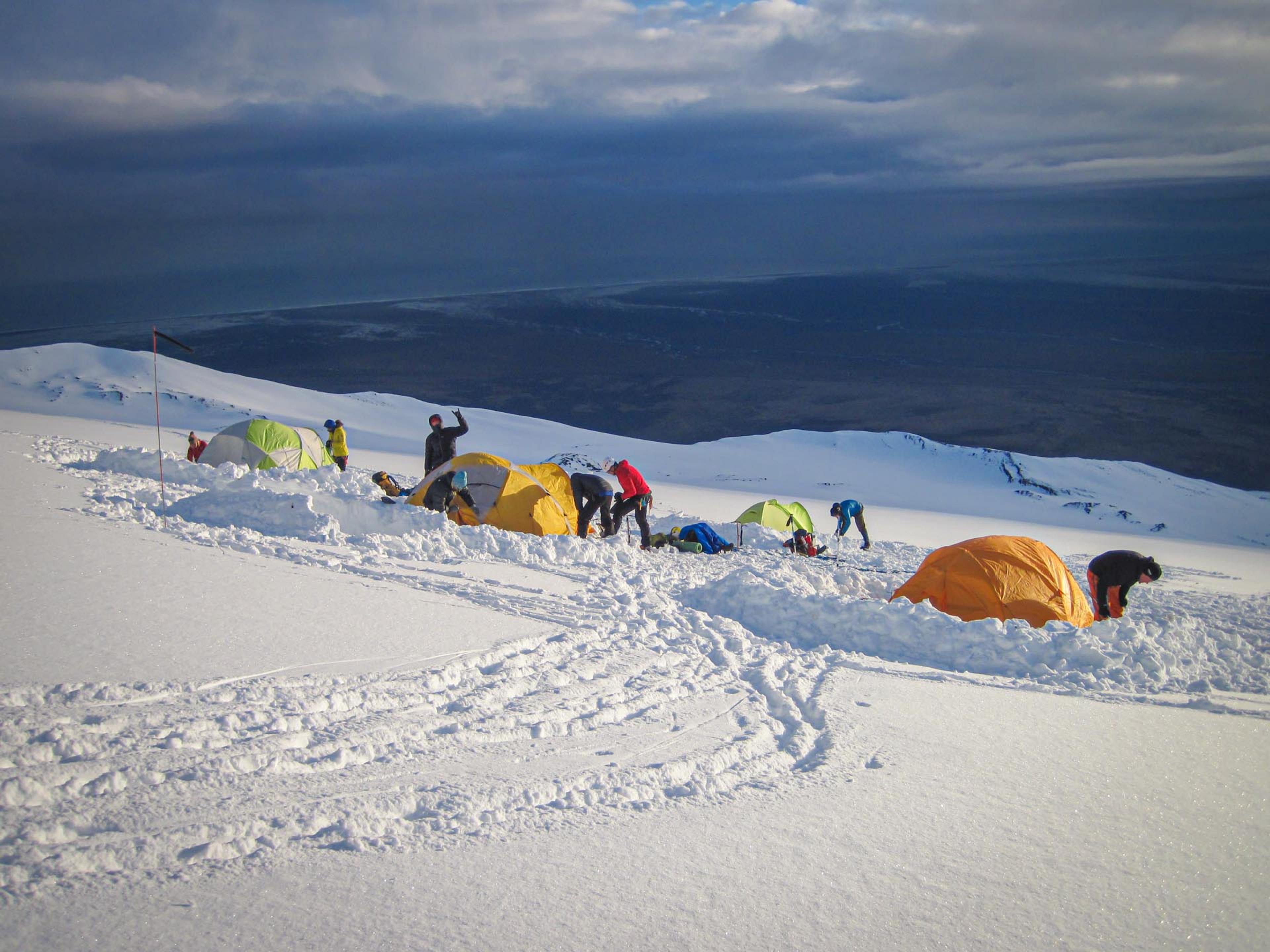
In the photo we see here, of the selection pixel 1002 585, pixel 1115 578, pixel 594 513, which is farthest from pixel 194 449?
pixel 1115 578

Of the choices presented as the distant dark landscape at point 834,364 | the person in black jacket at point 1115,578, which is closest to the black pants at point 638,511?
the person in black jacket at point 1115,578

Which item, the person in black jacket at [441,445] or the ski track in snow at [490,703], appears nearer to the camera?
the ski track in snow at [490,703]

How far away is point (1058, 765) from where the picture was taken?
4.68 metres

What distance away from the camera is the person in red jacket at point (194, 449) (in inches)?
588

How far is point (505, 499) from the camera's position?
460 inches

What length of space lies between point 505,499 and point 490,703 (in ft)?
22.6

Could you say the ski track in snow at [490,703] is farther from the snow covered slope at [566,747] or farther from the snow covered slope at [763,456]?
the snow covered slope at [763,456]

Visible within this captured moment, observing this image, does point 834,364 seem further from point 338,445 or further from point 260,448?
point 260,448

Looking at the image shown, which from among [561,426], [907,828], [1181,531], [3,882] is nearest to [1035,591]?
[907,828]

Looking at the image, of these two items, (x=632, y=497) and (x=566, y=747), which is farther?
(x=632, y=497)

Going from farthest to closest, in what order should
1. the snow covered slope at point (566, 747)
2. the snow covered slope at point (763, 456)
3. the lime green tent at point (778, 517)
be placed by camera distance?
the snow covered slope at point (763, 456)
the lime green tent at point (778, 517)
the snow covered slope at point (566, 747)

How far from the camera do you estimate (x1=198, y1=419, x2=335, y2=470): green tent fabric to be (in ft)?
49.3

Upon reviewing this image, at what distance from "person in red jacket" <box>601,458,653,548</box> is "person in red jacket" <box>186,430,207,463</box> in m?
7.70

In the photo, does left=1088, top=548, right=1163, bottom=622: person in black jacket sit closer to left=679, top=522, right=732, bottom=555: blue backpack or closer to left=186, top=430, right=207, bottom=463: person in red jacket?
left=679, top=522, right=732, bottom=555: blue backpack
